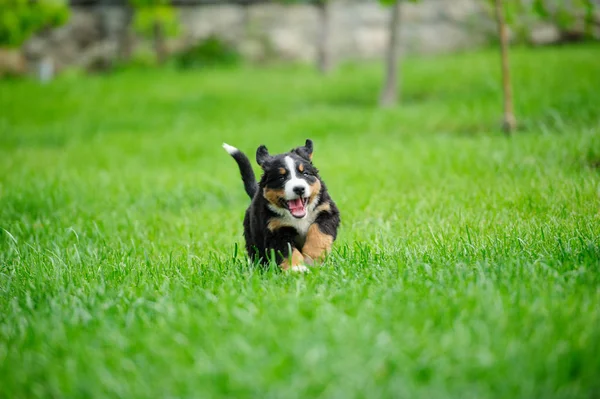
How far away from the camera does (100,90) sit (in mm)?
16141

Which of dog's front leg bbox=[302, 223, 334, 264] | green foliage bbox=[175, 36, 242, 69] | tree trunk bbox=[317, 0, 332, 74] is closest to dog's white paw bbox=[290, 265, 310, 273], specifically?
dog's front leg bbox=[302, 223, 334, 264]

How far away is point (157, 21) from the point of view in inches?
755

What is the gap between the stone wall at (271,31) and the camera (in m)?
20.3

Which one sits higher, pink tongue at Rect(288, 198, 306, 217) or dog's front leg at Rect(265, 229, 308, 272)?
pink tongue at Rect(288, 198, 306, 217)

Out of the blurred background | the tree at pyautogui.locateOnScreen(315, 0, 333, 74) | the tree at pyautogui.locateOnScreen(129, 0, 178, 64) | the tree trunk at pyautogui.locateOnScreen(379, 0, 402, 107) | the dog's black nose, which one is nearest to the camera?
the dog's black nose

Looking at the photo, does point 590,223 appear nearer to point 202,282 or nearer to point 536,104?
point 202,282

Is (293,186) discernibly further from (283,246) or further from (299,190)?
(283,246)

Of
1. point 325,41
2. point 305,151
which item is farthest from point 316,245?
point 325,41

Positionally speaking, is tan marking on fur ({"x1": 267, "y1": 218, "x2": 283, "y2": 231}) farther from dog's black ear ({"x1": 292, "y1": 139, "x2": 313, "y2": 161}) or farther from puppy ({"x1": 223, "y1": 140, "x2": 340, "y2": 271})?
dog's black ear ({"x1": 292, "y1": 139, "x2": 313, "y2": 161})

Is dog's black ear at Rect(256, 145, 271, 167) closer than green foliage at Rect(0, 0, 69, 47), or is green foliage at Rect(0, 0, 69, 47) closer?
dog's black ear at Rect(256, 145, 271, 167)

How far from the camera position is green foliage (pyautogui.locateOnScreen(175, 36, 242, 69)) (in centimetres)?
1975

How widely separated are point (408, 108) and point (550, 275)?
862 centimetres

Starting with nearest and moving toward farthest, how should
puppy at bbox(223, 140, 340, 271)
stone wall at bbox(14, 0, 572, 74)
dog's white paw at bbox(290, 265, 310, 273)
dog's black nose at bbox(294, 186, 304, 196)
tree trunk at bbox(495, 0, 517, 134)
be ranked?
dog's white paw at bbox(290, 265, 310, 273) → dog's black nose at bbox(294, 186, 304, 196) → puppy at bbox(223, 140, 340, 271) → tree trunk at bbox(495, 0, 517, 134) → stone wall at bbox(14, 0, 572, 74)

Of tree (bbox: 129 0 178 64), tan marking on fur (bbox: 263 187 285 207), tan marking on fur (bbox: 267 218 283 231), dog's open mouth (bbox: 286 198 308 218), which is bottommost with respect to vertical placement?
tan marking on fur (bbox: 267 218 283 231)
